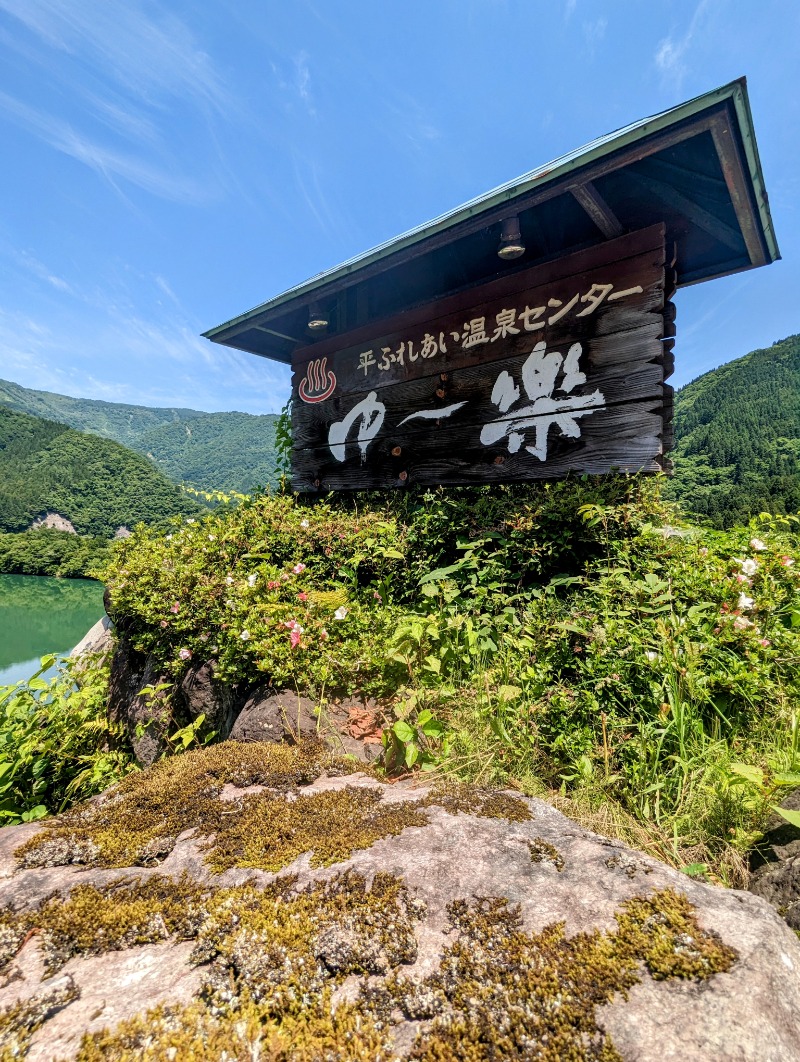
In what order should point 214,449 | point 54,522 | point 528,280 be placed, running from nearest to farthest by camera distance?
point 528,280, point 54,522, point 214,449

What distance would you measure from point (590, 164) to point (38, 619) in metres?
18.0

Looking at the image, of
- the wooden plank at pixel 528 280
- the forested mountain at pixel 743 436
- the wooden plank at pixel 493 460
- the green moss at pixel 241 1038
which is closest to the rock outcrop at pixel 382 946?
the green moss at pixel 241 1038

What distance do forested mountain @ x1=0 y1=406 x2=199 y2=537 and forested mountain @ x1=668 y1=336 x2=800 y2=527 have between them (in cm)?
4607

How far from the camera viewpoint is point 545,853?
5.66ft

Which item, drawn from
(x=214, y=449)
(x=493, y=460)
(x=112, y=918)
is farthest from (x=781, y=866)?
(x=214, y=449)

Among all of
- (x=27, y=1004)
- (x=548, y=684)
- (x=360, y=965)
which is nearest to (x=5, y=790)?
(x=27, y=1004)

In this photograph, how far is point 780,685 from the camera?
8.48ft

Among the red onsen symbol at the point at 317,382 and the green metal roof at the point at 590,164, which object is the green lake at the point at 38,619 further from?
the green metal roof at the point at 590,164

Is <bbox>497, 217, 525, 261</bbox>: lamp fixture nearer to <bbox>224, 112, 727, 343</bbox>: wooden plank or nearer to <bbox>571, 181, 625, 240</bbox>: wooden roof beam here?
<bbox>224, 112, 727, 343</bbox>: wooden plank

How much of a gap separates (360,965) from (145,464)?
64361mm

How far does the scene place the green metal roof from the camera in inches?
138

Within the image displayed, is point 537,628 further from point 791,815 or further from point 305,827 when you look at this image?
point 305,827

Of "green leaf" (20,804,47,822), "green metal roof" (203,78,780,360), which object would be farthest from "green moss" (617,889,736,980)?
"green metal roof" (203,78,780,360)

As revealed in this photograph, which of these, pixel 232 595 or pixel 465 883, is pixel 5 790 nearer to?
pixel 232 595
